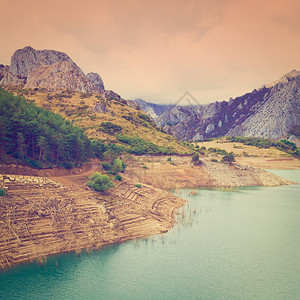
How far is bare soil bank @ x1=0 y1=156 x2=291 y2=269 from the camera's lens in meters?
35.0

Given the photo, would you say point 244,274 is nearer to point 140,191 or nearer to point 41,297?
point 41,297

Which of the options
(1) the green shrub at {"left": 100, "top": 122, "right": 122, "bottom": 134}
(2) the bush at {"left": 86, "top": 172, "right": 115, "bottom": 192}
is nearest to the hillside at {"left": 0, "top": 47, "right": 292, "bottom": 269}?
(2) the bush at {"left": 86, "top": 172, "right": 115, "bottom": 192}

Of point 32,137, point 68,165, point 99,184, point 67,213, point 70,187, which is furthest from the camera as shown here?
point 68,165

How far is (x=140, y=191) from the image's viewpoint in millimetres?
62719

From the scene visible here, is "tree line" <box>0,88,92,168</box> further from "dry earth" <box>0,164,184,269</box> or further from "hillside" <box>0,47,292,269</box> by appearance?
"dry earth" <box>0,164,184,269</box>

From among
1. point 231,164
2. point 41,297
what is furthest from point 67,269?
point 231,164

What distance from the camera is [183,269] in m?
34.8

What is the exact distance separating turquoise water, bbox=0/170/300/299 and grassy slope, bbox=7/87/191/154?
8174 centimetres

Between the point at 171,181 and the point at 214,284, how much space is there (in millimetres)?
62896

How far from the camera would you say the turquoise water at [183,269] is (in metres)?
29.4

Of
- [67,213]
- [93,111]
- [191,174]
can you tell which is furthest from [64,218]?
[93,111]

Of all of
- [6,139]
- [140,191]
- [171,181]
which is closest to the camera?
[6,139]

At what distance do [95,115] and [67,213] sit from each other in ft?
353

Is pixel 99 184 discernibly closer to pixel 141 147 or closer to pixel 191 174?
pixel 191 174
